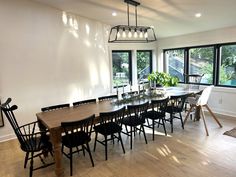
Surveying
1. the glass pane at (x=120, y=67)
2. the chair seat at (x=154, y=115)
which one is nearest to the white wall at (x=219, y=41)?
the glass pane at (x=120, y=67)

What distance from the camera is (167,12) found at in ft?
13.4

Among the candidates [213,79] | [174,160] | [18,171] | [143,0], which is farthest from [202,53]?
[18,171]

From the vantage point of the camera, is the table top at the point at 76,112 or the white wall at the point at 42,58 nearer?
the table top at the point at 76,112

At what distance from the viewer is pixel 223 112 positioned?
511 cm

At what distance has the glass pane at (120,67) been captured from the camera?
589cm

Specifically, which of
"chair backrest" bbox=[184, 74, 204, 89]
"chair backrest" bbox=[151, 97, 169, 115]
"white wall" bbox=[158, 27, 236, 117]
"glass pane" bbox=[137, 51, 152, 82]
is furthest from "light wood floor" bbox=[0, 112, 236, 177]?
"glass pane" bbox=[137, 51, 152, 82]

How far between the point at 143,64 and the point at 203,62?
193 centimetres

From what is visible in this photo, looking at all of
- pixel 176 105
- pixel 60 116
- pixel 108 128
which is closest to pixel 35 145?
pixel 60 116

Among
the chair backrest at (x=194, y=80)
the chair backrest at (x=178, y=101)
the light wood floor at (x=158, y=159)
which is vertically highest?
the chair backrest at (x=194, y=80)

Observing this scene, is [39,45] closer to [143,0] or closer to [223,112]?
[143,0]

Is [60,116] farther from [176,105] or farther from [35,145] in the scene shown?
[176,105]

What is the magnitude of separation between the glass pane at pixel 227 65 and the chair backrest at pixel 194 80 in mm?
553

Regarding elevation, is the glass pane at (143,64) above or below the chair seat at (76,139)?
above

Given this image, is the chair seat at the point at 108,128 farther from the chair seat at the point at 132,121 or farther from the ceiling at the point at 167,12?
the ceiling at the point at 167,12
